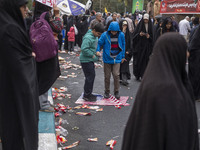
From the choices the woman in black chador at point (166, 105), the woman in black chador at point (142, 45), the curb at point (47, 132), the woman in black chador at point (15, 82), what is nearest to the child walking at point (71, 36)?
the woman in black chador at point (142, 45)

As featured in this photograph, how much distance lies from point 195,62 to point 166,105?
5808 mm

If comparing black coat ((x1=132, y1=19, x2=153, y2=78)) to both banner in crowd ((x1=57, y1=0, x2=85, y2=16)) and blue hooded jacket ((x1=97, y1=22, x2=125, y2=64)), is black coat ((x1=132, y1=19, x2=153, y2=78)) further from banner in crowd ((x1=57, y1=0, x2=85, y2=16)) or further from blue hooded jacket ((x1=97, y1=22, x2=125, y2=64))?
banner in crowd ((x1=57, y1=0, x2=85, y2=16))

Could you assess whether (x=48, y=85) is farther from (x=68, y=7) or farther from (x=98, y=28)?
(x=68, y=7)

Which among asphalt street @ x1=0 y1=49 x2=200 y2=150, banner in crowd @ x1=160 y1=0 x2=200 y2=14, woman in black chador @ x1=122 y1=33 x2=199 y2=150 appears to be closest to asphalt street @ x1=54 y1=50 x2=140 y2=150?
asphalt street @ x1=0 y1=49 x2=200 y2=150

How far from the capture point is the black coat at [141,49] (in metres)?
9.59

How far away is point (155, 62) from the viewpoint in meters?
2.28

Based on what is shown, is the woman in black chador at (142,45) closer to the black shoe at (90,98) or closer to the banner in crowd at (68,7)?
the black shoe at (90,98)

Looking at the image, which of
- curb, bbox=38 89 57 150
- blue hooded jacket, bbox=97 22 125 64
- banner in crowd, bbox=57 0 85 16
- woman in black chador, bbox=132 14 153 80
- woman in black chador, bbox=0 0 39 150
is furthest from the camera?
banner in crowd, bbox=57 0 85 16

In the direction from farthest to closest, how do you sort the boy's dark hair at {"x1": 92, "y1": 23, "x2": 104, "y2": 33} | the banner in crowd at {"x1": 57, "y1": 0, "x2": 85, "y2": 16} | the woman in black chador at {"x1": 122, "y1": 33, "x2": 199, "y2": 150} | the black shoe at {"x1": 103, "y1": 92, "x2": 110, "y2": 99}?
the banner in crowd at {"x1": 57, "y1": 0, "x2": 85, "y2": 16} → the black shoe at {"x1": 103, "y1": 92, "x2": 110, "y2": 99} → the boy's dark hair at {"x1": 92, "y1": 23, "x2": 104, "y2": 33} → the woman in black chador at {"x1": 122, "y1": 33, "x2": 199, "y2": 150}

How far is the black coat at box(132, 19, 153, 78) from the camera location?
31.5 ft

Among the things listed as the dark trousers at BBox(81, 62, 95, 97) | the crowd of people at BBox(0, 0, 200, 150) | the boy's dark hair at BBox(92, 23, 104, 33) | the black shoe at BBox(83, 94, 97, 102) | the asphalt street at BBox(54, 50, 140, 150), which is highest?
the boy's dark hair at BBox(92, 23, 104, 33)

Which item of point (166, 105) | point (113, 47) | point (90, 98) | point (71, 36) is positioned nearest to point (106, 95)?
point (90, 98)

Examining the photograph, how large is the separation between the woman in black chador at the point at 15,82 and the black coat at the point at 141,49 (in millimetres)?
6564

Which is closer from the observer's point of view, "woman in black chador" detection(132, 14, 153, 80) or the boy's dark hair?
the boy's dark hair
